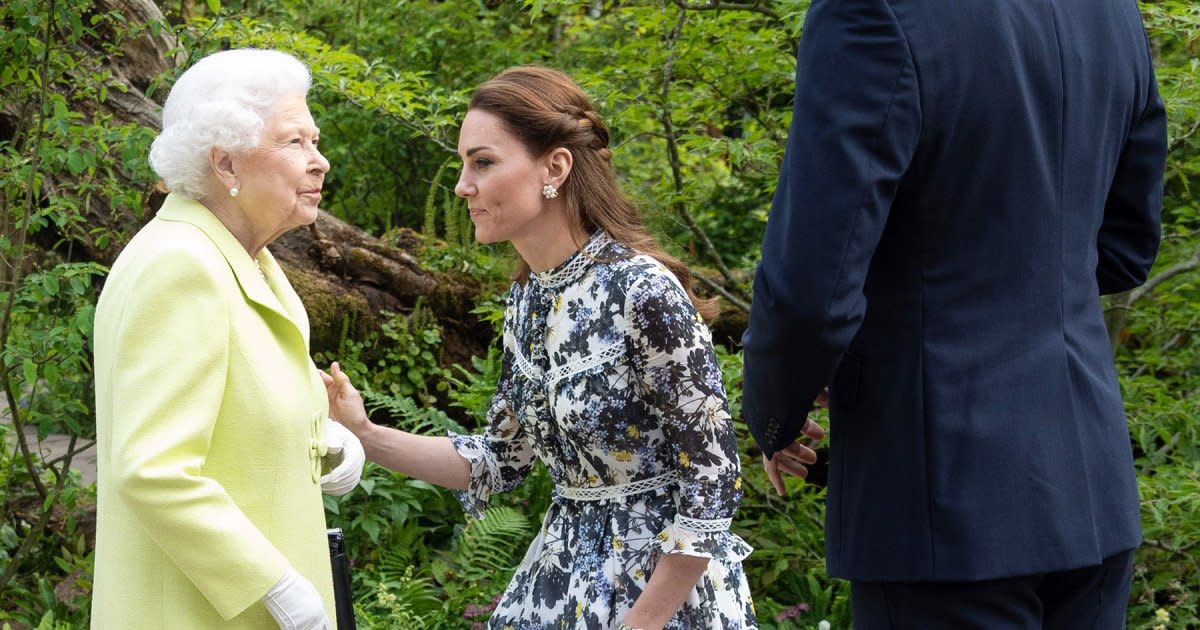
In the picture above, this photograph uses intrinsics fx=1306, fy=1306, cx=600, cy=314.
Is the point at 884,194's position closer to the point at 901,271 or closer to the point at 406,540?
the point at 901,271

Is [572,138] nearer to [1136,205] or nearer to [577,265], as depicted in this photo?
[577,265]

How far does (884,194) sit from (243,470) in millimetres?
1187

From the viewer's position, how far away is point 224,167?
2.38m

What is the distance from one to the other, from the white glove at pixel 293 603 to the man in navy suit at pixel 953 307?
828 mm

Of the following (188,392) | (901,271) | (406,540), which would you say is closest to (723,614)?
(901,271)

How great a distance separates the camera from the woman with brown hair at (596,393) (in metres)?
2.51

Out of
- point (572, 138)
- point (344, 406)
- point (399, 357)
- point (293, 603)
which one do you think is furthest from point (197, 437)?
point (399, 357)

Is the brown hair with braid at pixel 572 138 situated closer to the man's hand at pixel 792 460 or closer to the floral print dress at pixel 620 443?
the floral print dress at pixel 620 443

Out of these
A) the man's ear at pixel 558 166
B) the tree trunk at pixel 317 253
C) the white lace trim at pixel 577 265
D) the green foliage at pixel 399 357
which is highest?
the man's ear at pixel 558 166

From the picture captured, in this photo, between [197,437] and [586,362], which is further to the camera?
[586,362]

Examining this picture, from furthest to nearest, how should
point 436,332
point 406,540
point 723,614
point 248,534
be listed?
point 436,332 < point 406,540 < point 723,614 < point 248,534

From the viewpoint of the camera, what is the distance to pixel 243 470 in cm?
227

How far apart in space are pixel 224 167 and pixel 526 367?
0.75 meters

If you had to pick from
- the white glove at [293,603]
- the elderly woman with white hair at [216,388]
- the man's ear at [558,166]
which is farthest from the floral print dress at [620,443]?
the white glove at [293,603]
